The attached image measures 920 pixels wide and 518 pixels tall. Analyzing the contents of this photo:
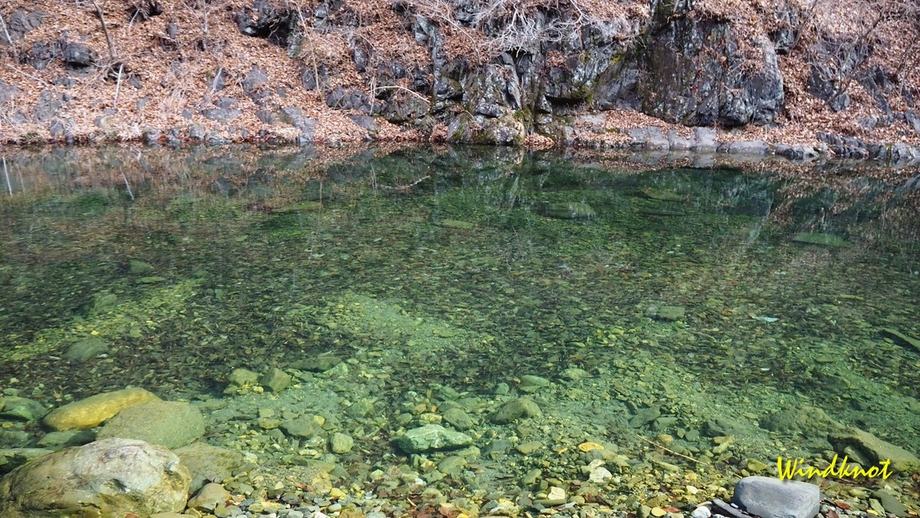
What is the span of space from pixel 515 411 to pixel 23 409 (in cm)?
354

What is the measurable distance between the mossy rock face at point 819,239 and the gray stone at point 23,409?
32.3ft

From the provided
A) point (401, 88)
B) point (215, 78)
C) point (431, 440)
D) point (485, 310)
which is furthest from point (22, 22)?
point (431, 440)

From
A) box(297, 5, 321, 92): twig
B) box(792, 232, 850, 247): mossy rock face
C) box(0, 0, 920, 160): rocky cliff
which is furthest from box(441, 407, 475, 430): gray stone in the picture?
box(297, 5, 321, 92): twig

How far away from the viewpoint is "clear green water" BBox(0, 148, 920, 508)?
4344 millimetres

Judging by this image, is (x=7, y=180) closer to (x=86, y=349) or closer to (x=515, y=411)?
(x=86, y=349)

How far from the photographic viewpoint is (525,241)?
8.70 m

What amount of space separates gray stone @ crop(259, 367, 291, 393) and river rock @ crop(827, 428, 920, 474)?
159 inches

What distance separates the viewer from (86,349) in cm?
506

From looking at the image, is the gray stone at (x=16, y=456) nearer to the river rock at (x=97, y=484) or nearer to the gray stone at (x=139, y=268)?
the river rock at (x=97, y=484)

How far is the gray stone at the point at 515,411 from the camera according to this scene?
14.0ft

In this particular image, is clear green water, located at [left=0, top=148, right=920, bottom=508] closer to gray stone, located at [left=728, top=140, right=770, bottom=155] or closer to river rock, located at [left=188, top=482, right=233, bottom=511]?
river rock, located at [left=188, top=482, right=233, bottom=511]

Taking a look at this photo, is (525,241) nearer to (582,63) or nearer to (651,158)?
(651,158)

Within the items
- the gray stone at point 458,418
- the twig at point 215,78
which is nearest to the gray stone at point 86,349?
the gray stone at point 458,418

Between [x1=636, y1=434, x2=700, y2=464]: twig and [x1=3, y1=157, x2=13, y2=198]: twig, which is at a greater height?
[x1=3, y1=157, x2=13, y2=198]: twig
